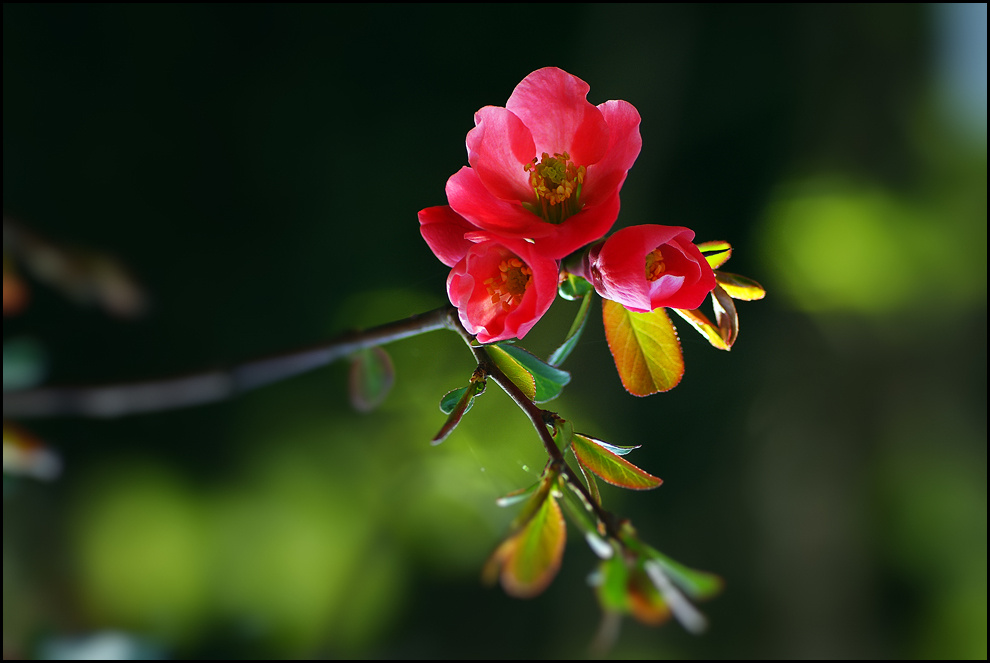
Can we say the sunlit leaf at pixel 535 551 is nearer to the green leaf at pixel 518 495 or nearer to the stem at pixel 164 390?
the green leaf at pixel 518 495

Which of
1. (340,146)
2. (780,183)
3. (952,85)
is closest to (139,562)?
(340,146)

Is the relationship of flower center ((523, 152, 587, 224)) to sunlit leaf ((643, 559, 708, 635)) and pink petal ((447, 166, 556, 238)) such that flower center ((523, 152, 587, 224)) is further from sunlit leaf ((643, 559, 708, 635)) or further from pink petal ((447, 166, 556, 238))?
sunlit leaf ((643, 559, 708, 635))

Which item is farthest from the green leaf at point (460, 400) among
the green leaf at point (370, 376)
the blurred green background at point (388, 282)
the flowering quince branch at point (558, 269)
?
the blurred green background at point (388, 282)

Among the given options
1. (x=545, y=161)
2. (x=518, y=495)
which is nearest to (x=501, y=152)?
(x=545, y=161)

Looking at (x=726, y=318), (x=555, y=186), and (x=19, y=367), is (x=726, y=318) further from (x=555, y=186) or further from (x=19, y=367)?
(x=19, y=367)

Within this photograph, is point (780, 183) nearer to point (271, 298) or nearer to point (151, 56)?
point (271, 298)
